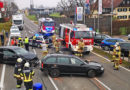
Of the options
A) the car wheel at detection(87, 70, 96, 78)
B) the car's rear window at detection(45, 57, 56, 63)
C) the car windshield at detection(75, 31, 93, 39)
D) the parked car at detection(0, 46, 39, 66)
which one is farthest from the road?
the car windshield at detection(75, 31, 93, 39)

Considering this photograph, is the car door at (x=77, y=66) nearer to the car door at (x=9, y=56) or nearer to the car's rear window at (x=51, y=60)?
the car's rear window at (x=51, y=60)

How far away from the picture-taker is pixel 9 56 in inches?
662

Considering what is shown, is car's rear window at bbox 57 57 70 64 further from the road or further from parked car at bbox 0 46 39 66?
parked car at bbox 0 46 39 66

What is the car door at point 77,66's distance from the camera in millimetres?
14188

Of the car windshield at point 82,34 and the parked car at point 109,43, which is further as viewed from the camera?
the parked car at point 109,43

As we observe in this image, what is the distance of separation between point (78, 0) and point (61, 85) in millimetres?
50263

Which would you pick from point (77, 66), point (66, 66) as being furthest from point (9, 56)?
point (77, 66)

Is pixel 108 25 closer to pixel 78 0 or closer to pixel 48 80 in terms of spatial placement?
pixel 78 0

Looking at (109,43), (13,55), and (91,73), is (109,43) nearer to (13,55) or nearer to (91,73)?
(91,73)

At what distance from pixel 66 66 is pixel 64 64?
0.18 metres

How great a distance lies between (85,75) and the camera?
14867mm

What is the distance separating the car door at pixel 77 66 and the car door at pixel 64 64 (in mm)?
261

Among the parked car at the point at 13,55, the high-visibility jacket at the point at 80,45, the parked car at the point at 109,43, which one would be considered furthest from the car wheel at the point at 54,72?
the parked car at the point at 109,43

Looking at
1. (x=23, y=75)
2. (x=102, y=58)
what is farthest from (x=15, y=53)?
(x=102, y=58)
